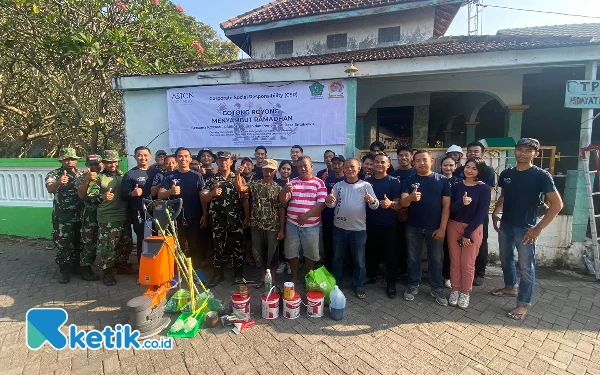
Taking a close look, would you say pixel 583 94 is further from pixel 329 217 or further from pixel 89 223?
pixel 89 223

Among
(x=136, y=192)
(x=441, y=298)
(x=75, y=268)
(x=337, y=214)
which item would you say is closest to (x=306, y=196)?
(x=337, y=214)

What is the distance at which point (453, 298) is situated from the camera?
3.46 m

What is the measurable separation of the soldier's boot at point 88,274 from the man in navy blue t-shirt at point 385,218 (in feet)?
12.2

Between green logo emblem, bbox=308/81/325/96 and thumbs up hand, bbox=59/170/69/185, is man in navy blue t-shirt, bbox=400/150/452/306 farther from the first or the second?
thumbs up hand, bbox=59/170/69/185

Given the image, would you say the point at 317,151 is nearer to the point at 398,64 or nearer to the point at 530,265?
the point at 398,64

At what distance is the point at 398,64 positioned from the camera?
5.05m

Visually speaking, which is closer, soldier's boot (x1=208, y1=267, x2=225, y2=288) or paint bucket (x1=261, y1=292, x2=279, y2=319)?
paint bucket (x1=261, y1=292, x2=279, y2=319)

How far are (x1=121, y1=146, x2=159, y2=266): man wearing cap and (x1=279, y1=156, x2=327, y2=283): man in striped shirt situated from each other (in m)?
1.87

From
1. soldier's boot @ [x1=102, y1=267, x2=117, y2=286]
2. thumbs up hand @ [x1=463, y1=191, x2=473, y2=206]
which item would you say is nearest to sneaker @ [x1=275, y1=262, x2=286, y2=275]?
soldier's boot @ [x1=102, y1=267, x2=117, y2=286]

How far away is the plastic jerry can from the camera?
3113 millimetres

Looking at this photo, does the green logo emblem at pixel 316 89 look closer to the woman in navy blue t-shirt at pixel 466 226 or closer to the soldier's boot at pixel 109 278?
the woman in navy blue t-shirt at pixel 466 226

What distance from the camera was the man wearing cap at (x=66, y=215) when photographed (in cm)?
395

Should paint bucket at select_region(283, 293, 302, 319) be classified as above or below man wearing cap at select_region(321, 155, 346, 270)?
below

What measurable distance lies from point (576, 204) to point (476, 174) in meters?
2.71
